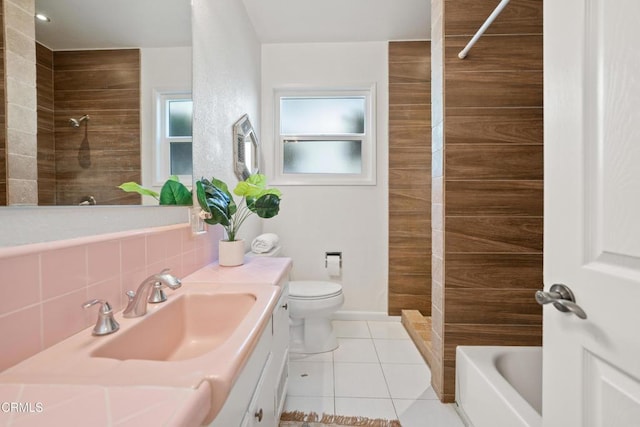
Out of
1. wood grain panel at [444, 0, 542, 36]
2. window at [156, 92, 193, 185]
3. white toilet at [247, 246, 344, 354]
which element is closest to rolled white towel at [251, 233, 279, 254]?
white toilet at [247, 246, 344, 354]

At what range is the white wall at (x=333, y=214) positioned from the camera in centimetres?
271

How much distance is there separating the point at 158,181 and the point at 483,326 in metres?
1.72

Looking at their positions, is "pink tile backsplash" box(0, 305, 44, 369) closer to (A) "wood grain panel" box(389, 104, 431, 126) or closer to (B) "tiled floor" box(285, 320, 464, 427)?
(B) "tiled floor" box(285, 320, 464, 427)

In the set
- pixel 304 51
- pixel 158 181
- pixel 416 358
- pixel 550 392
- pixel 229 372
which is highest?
pixel 304 51

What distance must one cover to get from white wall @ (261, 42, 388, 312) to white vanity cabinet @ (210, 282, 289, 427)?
125 centimetres

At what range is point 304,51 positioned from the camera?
2701 millimetres

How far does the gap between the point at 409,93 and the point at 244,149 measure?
1578 mm

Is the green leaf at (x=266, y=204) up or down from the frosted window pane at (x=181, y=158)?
down

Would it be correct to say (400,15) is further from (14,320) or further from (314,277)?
(14,320)

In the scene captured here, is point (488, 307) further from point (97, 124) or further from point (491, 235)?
point (97, 124)

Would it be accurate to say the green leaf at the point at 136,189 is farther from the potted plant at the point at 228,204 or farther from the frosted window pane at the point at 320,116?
the frosted window pane at the point at 320,116

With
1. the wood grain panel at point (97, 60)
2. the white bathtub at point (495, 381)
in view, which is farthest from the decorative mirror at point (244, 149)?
the white bathtub at point (495, 381)

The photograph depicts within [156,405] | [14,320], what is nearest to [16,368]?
[14,320]

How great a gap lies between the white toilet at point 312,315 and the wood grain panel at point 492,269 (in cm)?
88
